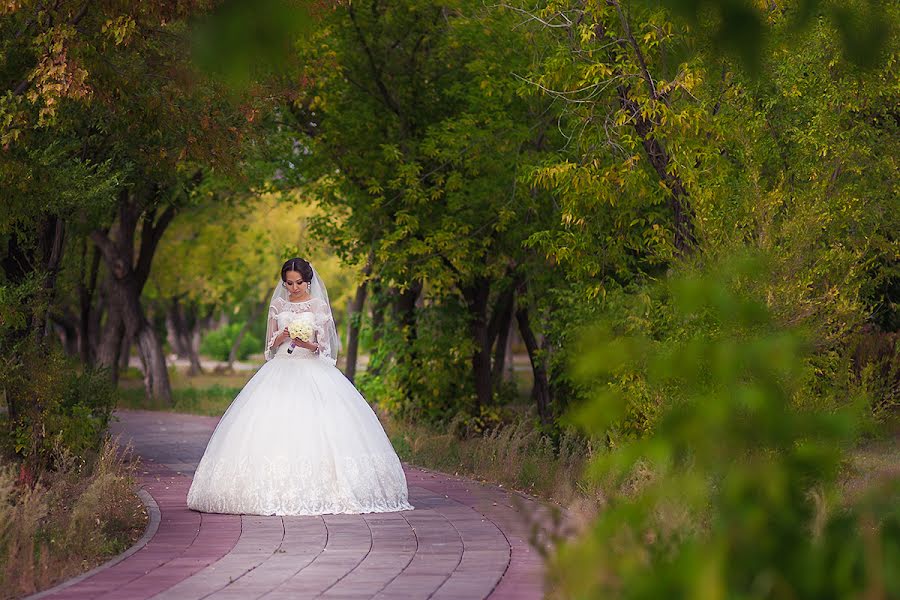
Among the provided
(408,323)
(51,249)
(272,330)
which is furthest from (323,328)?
(408,323)

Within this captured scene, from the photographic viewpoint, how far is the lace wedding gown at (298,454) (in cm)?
1373

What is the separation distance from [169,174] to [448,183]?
4.57 meters

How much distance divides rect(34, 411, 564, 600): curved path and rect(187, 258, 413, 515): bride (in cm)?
27

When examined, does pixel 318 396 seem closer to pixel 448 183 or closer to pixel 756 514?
pixel 448 183

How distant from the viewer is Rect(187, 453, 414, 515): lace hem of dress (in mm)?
13672

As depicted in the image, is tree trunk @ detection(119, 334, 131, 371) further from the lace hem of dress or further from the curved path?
the curved path

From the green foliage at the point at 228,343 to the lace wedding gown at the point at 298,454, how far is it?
218 feet

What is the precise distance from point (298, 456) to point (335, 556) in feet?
9.76

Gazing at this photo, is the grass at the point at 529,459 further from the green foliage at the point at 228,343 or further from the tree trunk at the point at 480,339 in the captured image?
the green foliage at the point at 228,343

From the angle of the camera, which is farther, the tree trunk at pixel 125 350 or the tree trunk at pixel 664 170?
the tree trunk at pixel 125 350

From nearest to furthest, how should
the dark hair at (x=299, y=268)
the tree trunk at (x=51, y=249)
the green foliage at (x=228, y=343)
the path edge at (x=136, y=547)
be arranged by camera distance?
the path edge at (x=136, y=547)
the dark hair at (x=299, y=268)
the tree trunk at (x=51, y=249)
the green foliage at (x=228, y=343)

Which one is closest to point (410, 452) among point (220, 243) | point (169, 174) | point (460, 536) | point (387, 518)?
point (169, 174)

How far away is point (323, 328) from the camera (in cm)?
1501

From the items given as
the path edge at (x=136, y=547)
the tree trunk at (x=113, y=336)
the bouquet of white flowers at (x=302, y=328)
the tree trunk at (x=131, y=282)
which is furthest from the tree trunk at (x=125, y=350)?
the bouquet of white flowers at (x=302, y=328)
